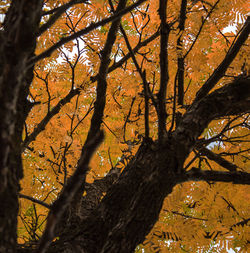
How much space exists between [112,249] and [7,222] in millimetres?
803

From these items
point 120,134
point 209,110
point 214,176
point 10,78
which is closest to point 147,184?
point 214,176

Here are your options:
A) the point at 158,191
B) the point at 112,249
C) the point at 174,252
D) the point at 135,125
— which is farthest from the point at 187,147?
the point at 174,252

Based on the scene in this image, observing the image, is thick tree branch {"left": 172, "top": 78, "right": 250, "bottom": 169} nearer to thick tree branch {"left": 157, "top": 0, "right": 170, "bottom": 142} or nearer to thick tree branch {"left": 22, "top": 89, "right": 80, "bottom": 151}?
thick tree branch {"left": 157, "top": 0, "right": 170, "bottom": 142}

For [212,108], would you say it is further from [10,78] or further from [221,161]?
[10,78]

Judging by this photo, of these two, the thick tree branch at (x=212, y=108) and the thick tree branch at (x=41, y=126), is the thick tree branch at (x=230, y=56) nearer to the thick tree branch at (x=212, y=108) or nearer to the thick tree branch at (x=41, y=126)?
the thick tree branch at (x=212, y=108)

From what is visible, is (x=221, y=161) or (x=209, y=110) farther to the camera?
(x=221, y=161)

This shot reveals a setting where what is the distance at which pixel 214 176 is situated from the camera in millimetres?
1920

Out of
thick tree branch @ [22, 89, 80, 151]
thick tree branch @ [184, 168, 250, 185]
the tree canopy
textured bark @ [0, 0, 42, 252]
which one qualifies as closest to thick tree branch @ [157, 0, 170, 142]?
the tree canopy

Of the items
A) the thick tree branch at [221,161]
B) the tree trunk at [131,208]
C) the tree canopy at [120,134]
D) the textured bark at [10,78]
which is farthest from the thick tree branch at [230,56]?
the textured bark at [10,78]

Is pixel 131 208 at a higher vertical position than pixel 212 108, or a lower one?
lower

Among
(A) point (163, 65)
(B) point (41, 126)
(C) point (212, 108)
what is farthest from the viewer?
(B) point (41, 126)

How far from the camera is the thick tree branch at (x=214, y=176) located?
1896 mm

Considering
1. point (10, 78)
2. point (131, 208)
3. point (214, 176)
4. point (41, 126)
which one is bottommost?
point (131, 208)

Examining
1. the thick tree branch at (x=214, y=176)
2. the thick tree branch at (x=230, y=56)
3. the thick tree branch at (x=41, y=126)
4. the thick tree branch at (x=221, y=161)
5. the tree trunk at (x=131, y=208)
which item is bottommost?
the tree trunk at (x=131, y=208)
